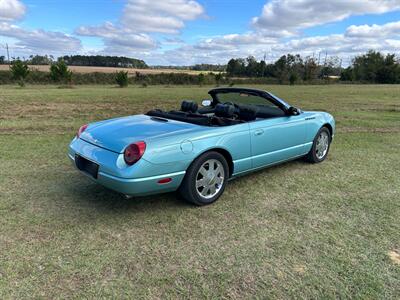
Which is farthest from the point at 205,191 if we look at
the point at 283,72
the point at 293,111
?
the point at 283,72

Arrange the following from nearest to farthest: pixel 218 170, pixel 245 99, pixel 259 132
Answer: pixel 218 170
pixel 259 132
pixel 245 99

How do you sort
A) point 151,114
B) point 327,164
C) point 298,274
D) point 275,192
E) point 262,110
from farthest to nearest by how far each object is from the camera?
point 327,164, point 262,110, point 151,114, point 275,192, point 298,274

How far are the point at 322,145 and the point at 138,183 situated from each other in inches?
141

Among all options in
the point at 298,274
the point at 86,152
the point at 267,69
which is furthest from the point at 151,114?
the point at 267,69

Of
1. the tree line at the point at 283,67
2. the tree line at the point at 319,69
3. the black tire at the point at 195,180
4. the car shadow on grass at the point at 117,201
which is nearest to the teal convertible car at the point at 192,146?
the black tire at the point at 195,180

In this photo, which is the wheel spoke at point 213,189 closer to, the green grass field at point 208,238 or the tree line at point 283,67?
the green grass field at point 208,238

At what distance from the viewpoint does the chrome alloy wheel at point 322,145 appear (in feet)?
17.7

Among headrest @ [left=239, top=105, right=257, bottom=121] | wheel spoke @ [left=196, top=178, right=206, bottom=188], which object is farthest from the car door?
wheel spoke @ [left=196, top=178, right=206, bottom=188]

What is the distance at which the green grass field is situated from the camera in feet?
7.86

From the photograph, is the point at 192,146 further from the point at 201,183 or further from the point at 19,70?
the point at 19,70

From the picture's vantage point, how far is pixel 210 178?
12.2ft

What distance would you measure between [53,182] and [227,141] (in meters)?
2.41

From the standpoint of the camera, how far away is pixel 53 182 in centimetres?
435

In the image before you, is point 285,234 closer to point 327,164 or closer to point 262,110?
point 262,110
